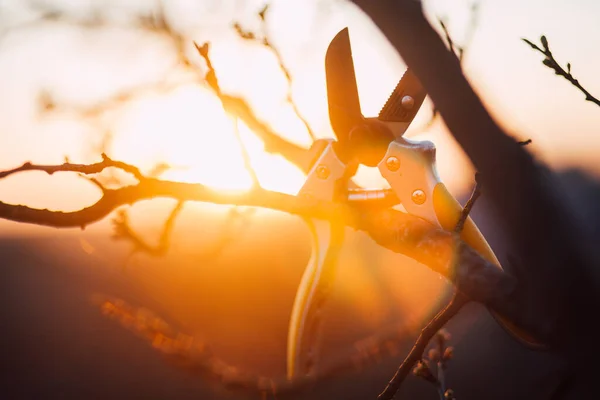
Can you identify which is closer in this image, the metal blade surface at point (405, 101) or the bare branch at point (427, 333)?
the bare branch at point (427, 333)

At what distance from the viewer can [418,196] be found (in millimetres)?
1909

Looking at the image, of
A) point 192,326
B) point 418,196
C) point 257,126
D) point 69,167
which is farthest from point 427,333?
point 192,326

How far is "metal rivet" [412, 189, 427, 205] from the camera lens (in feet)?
6.22

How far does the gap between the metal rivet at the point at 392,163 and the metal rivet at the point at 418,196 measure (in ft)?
0.47

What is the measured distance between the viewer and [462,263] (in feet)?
4.34

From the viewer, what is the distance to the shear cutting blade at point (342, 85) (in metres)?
2.07

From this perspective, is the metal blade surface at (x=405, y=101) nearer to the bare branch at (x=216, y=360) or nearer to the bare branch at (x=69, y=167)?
the bare branch at (x=216, y=360)

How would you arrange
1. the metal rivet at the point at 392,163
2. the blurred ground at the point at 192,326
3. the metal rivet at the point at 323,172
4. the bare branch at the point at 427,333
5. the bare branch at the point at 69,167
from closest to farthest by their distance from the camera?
1. the bare branch at the point at 427,333
2. the bare branch at the point at 69,167
3. the metal rivet at the point at 392,163
4. the metal rivet at the point at 323,172
5. the blurred ground at the point at 192,326

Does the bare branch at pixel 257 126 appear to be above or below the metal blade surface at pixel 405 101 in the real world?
above

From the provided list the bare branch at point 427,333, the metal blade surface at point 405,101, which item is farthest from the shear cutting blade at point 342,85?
the bare branch at point 427,333

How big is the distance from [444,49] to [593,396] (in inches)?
45.6

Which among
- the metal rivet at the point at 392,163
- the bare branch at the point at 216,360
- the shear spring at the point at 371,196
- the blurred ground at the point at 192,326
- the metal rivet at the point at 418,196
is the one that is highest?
the blurred ground at the point at 192,326

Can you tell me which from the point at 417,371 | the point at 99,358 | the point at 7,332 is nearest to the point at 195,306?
the point at 99,358

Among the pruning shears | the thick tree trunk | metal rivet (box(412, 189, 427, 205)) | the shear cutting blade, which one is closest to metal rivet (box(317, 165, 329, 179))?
the pruning shears
